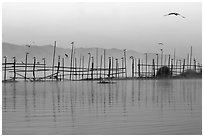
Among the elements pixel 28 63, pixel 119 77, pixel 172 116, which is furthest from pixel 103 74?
pixel 172 116

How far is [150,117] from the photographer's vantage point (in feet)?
28.0

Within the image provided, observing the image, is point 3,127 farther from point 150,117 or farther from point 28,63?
point 28,63

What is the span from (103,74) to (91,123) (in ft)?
129

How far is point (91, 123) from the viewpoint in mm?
7578

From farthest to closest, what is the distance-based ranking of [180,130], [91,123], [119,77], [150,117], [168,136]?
[119,77] < [150,117] < [91,123] < [180,130] < [168,136]

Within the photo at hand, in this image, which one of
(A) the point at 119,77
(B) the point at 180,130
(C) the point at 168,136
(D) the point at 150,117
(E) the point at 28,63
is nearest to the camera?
(C) the point at 168,136

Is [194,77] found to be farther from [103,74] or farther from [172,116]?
[172,116]

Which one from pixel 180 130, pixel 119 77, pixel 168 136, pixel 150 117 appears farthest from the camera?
pixel 119 77

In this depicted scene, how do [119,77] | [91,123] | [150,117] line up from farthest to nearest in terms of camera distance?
1. [119,77]
2. [150,117]
3. [91,123]

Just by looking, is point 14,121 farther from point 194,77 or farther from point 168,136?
point 194,77

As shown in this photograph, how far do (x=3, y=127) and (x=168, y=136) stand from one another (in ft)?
9.37

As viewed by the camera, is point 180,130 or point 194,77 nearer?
point 180,130

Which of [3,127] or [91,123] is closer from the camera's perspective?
[3,127]

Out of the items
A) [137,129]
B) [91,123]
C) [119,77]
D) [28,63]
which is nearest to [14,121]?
[91,123]
